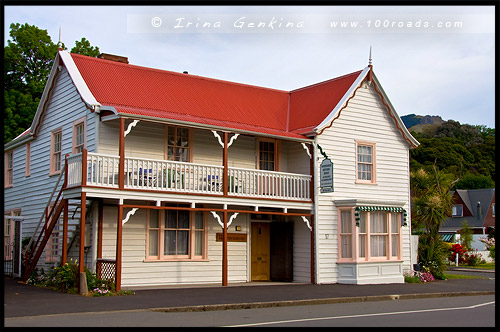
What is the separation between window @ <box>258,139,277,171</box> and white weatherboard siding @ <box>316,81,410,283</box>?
5.80 feet

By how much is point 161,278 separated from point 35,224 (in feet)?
19.5

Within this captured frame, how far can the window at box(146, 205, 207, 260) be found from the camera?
68.3 feet

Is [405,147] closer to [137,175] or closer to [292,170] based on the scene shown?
[292,170]

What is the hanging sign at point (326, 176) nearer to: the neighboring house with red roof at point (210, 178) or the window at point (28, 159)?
the neighboring house with red roof at point (210, 178)

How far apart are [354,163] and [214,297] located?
9515mm

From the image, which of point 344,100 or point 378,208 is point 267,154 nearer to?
point 344,100

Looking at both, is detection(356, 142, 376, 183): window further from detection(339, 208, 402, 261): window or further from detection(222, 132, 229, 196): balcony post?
detection(222, 132, 229, 196): balcony post

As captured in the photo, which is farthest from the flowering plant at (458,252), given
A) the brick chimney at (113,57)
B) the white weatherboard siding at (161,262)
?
the brick chimney at (113,57)

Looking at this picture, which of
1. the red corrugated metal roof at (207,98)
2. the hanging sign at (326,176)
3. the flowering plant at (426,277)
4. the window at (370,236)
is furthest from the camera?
the flowering plant at (426,277)

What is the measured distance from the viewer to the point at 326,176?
22.3 meters

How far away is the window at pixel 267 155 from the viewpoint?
23.7m

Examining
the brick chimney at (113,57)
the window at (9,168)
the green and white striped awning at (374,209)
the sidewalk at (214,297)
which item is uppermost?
the brick chimney at (113,57)

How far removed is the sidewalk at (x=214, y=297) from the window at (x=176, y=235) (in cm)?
191

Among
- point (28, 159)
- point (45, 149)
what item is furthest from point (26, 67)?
point (45, 149)
